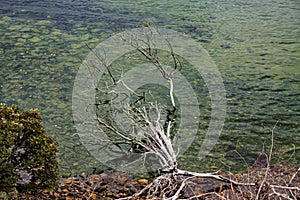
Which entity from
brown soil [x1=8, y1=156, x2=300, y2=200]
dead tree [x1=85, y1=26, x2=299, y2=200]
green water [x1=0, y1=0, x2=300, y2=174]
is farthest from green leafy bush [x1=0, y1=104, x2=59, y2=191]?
green water [x1=0, y1=0, x2=300, y2=174]

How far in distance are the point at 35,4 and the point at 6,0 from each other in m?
1.00

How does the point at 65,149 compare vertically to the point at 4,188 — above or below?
below

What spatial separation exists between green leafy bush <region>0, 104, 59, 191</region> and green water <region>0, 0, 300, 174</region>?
118cm

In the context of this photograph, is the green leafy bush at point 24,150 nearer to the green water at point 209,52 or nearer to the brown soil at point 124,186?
the brown soil at point 124,186

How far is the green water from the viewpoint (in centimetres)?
668

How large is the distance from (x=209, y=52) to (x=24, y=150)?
6125 mm

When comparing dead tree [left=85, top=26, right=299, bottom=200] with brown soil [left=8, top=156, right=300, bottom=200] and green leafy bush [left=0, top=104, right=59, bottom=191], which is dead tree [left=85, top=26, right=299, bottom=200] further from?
green leafy bush [left=0, top=104, right=59, bottom=191]

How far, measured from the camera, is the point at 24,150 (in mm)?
4711

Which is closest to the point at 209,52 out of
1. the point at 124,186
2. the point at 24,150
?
the point at 124,186

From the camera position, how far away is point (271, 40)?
10898mm

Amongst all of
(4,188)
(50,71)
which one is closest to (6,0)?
(50,71)

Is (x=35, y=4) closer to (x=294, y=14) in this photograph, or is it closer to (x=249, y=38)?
(x=249, y=38)

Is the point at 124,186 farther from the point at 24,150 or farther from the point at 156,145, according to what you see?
the point at 24,150

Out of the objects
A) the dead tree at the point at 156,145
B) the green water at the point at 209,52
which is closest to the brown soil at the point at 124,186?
the dead tree at the point at 156,145
